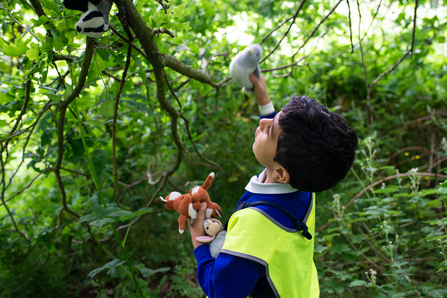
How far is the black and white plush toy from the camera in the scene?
691mm

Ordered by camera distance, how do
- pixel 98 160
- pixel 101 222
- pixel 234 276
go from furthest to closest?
1. pixel 98 160
2. pixel 101 222
3. pixel 234 276

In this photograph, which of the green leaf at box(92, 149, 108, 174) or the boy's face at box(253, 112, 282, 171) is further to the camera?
the green leaf at box(92, 149, 108, 174)

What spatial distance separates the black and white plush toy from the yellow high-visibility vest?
0.61m

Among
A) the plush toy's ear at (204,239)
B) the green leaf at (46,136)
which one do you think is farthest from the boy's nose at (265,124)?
the green leaf at (46,136)

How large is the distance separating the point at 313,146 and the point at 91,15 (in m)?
0.65

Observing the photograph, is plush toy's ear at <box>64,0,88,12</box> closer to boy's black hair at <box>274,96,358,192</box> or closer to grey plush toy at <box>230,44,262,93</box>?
grey plush toy at <box>230,44,262,93</box>

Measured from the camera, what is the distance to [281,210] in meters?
0.79

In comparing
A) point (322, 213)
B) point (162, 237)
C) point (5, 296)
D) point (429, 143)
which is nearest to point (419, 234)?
point (322, 213)

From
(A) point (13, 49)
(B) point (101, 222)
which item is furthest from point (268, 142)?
(A) point (13, 49)

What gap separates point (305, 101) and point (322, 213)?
5.45 ft

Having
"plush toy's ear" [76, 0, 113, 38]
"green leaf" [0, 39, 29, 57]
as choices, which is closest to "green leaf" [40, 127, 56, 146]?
"green leaf" [0, 39, 29, 57]

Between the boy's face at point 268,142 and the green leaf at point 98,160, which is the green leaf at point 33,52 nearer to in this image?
the green leaf at point 98,160

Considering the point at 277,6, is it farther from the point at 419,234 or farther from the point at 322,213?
the point at 419,234

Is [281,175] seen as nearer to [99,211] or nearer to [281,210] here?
[281,210]
